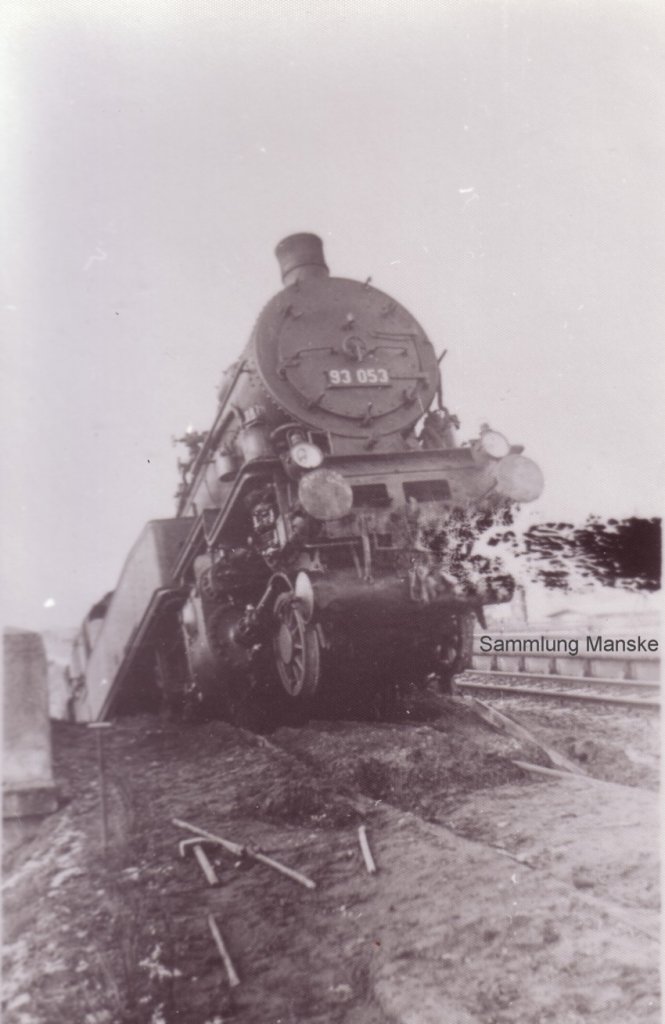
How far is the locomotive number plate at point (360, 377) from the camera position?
15.8 ft

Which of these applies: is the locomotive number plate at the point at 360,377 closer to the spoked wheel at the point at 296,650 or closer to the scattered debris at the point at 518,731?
the spoked wheel at the point at 296,650

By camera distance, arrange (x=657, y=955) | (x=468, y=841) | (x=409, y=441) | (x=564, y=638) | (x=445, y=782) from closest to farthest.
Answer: (x=657, y=955) < (x=468, y=841) < (x=445, y=782) < (x=564, y=638) < (x=409, y=441)

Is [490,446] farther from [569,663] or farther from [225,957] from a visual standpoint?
[225,957]

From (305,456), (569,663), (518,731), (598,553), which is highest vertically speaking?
(305,456)

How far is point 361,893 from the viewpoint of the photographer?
9.55 ft

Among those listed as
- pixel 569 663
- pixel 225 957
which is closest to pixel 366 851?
pixel 225 957

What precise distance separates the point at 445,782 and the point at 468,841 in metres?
0.76

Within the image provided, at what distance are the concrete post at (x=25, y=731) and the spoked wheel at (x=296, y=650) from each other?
1.39 metres

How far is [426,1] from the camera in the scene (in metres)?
3.38

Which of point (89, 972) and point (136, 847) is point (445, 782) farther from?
point (89, 972)

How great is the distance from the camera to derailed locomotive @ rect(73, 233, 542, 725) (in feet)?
13.6

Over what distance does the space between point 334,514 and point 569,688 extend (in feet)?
8.62

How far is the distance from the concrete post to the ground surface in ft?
0.50

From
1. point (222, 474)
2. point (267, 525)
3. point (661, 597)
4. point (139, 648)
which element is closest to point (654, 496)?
point (661, 597)
